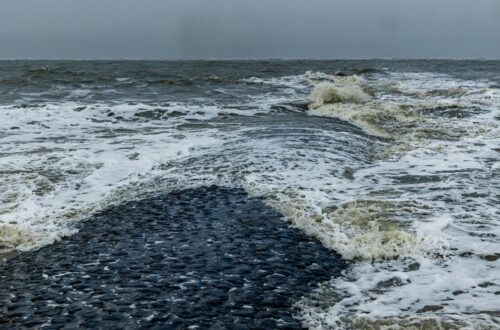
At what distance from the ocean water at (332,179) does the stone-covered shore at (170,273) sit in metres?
0.39

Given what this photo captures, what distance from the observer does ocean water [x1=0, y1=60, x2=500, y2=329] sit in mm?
5621

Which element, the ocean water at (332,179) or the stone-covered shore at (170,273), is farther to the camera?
the ocean water at (332,179)

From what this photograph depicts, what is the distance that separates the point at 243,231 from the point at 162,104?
60.1 feet

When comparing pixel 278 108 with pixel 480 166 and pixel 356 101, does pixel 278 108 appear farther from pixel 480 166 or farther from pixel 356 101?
pixel 480 166

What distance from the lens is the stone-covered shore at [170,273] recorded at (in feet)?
16.6

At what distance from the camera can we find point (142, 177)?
10.8 metres

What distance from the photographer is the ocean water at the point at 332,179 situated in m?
5.62

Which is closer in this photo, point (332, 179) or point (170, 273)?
point (170, 273)

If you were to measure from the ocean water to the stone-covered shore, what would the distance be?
15.4 inches

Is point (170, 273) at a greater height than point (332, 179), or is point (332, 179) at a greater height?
point (332, 179)

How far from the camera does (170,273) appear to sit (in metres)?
6.02

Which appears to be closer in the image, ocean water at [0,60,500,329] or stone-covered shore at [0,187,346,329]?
stone-covered shore at [0,187,346,329]

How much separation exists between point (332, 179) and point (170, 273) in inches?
202

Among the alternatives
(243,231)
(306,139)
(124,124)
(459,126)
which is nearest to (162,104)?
(124,124)
